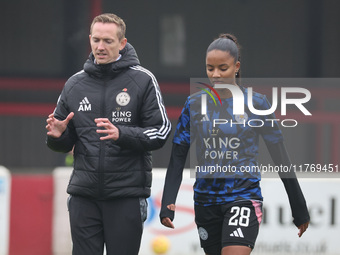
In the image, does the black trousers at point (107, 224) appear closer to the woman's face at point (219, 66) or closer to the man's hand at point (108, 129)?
the man's hand at point (108, 129)

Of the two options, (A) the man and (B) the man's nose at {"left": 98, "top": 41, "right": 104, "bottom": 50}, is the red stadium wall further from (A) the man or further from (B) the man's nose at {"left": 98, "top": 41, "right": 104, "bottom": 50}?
(B) the man's nose at {"left": 98, "top": 41, "right": 104, "bottom": 50}

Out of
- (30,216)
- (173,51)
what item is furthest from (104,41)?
(173,51)

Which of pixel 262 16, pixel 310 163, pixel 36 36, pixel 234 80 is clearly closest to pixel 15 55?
pixel 36 36

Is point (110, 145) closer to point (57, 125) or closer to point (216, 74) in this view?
point (57, 125)

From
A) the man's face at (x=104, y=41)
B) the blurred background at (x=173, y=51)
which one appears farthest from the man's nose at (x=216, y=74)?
the blurred background at (x=173, y=51)

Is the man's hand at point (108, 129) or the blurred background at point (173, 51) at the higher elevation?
the blurred background at point (173, 51)

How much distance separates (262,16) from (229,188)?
474 inches

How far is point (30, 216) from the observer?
350 inches

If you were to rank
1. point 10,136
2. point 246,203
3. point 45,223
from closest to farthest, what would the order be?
point 246,203 → point 45,223 → point 10,136

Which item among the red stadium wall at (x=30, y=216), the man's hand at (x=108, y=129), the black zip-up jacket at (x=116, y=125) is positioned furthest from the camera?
the red stadium wall at (x=30, y=216)

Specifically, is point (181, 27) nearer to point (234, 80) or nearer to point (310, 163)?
point (310, 163)

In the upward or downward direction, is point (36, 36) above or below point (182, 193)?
above

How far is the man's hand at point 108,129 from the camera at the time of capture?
4824mm

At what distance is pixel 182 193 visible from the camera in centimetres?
889
